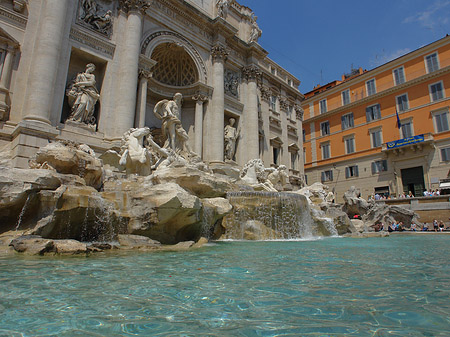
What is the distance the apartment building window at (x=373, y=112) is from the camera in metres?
27.7

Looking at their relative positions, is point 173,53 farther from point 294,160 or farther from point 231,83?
point 294,160

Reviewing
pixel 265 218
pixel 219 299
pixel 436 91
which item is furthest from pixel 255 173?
pixel 436 91

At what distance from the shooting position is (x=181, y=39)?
1728cm

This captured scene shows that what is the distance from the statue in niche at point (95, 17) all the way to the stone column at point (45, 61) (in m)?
1.42

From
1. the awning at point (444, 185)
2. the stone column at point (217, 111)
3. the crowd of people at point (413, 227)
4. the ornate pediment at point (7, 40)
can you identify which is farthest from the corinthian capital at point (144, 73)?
the awning at point (444, 185)

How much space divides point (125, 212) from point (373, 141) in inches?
1059

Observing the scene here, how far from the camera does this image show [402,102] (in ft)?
85.7

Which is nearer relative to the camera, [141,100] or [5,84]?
[5,84]

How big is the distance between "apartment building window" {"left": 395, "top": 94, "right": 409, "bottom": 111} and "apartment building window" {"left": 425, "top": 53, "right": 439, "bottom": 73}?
104 inches

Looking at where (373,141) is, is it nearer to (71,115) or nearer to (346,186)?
(346,186)

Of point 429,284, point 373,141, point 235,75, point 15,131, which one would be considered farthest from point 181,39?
point 373,141

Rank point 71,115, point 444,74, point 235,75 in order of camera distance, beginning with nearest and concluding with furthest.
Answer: point 71,115 → point 235,75 → point 444,74

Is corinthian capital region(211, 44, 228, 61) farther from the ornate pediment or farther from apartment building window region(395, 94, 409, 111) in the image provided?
apartment building window region(395, 94, 409, 111)

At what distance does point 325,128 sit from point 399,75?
843 centimetres
